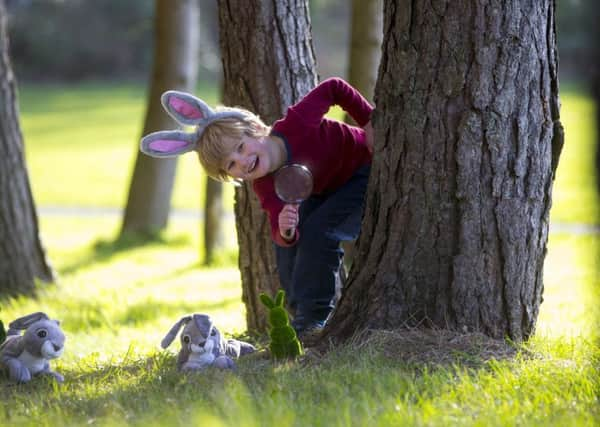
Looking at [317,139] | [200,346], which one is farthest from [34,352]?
[317,139]

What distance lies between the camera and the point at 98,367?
161 inches

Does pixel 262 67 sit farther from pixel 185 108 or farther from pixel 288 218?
pixel 288 218

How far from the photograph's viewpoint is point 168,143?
12.8 ft

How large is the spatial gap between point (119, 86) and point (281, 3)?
34766 mm

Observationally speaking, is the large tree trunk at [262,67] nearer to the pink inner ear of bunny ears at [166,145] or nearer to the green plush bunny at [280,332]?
the pink inner ear of bunny ears at [166,145]

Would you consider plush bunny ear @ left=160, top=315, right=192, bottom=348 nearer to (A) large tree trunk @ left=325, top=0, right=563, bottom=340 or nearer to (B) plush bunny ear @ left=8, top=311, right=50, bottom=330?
(B) plush bunny ear @ left=8, top=311, right=50, bottom=330

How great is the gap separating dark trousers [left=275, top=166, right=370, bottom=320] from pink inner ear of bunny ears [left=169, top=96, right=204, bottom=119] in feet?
2.41

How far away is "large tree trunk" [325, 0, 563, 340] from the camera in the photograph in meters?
3.44

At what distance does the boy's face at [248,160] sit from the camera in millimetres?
3830

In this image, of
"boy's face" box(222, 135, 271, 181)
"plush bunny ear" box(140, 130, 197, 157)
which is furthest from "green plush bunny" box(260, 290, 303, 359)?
"plush bunny ear" box(140, 130, 197, 157)

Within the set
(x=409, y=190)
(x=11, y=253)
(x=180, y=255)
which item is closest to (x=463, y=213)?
(x=409, y=190)

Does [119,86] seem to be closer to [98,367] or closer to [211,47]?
[211,47]

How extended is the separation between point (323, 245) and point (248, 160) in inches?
21.5

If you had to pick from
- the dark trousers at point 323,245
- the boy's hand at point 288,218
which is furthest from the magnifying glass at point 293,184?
the dark trousers at point 323,245
